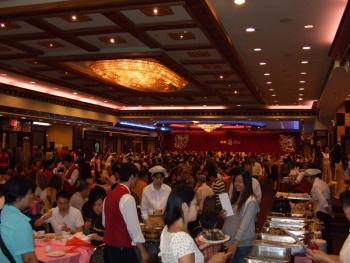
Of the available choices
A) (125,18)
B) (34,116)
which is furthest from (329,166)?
(34,116)

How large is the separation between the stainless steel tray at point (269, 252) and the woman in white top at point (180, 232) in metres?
1.30

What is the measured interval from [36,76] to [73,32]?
14.7 ft

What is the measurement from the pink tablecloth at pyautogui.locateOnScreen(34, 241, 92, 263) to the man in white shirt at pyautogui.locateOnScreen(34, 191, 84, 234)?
598mm

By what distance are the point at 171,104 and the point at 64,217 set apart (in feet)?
41.7

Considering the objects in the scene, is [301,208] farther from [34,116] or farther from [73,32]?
[34,116]

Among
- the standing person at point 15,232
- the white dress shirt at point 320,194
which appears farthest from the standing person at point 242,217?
the white dress shirt at point 320,194

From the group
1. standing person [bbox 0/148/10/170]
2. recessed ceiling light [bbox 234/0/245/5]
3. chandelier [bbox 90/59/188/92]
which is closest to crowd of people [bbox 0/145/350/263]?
recessed ceiling light [bbox 234/0/245/5]

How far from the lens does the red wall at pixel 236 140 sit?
30.5m

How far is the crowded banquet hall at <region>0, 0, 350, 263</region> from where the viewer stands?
11.3 ft

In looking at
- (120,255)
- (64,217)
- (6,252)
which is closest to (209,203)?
(64,217)

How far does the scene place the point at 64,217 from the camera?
4.93 meters

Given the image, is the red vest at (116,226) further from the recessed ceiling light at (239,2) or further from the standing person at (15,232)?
the recessed ceiling light at (239,2)

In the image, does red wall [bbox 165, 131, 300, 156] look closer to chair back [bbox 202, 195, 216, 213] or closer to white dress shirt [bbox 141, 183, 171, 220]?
chair back [bbox 202, 195, 216, 213]

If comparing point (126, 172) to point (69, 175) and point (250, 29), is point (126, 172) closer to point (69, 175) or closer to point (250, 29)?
point (250, 29)
